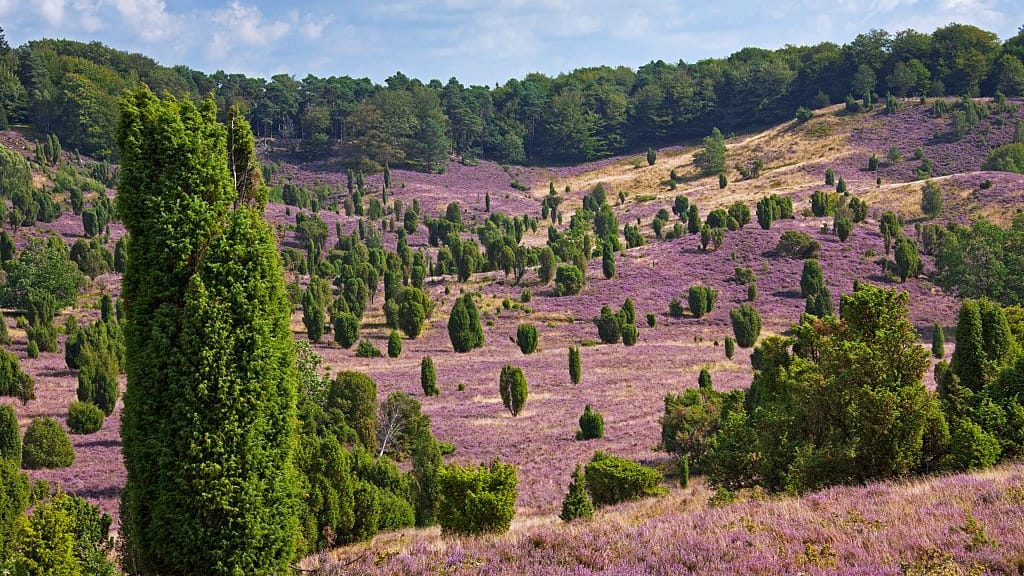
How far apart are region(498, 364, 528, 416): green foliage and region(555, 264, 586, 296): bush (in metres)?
27.6

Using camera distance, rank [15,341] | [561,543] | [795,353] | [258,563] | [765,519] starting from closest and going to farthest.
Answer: [258,563] → [561,543] → [765,519] → [795,353] → [15,341]

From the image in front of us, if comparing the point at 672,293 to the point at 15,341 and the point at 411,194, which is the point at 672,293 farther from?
the point at 411,194

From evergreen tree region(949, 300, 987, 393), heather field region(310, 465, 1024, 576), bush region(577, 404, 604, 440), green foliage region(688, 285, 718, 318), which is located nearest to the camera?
heather field region(310, 465, 1024, 576)

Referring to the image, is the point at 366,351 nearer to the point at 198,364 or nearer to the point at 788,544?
the point at 198,364

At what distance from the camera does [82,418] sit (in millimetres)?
32312

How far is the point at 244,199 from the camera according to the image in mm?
10094

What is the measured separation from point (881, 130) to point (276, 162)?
92320mm

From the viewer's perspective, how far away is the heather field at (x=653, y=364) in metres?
8.96

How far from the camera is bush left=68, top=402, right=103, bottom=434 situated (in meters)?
32.2

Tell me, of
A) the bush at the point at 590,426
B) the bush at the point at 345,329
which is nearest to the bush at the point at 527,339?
the bush at the point at 345,329

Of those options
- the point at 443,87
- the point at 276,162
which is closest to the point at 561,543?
the point at 276,162

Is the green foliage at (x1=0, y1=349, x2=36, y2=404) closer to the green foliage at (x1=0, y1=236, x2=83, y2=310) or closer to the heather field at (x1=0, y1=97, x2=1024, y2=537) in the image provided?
the heather field at (x1=0, y1=97, x2=1024, y2=537)

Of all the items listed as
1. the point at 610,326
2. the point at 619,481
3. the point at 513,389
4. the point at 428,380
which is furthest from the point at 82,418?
the point at 610,326

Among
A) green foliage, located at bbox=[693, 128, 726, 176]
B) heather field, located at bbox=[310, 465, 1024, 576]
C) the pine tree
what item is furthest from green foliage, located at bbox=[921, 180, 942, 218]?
the pine tree
